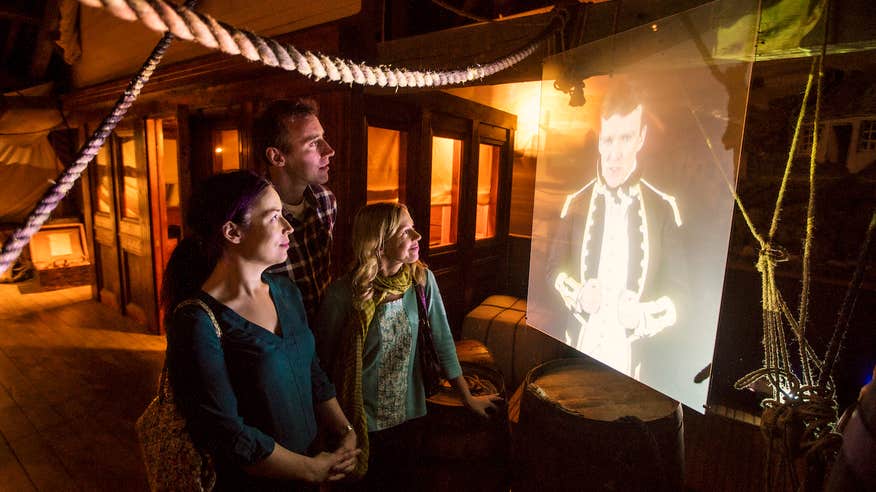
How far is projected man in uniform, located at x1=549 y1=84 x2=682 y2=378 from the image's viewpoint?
6.06 ft

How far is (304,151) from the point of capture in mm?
2451

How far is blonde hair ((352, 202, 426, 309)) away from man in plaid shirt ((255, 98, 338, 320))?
378 mm

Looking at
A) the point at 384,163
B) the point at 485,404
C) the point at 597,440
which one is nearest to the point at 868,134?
the point at 597,440

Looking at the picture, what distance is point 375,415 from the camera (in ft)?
7.83

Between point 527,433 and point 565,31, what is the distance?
234 cm

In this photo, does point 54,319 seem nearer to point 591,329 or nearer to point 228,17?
point 228,17

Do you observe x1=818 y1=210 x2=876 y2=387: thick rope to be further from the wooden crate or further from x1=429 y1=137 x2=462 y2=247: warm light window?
the wooden crate

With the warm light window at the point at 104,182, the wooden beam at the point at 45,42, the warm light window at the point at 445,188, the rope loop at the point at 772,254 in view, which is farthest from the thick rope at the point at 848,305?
the wooden beam at the point at 45,42

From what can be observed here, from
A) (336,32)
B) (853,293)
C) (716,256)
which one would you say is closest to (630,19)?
(716,256)

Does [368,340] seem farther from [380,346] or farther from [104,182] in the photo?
[104,182]

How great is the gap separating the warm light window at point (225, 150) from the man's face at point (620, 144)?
15.7ft

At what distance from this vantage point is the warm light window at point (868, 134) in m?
4.05

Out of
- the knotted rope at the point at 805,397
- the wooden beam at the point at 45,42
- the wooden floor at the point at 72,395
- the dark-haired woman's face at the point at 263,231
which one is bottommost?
the wooden floor at the point at 72,395

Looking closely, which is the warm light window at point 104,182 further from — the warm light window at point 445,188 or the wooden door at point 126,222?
the warm light window at point 445,188
